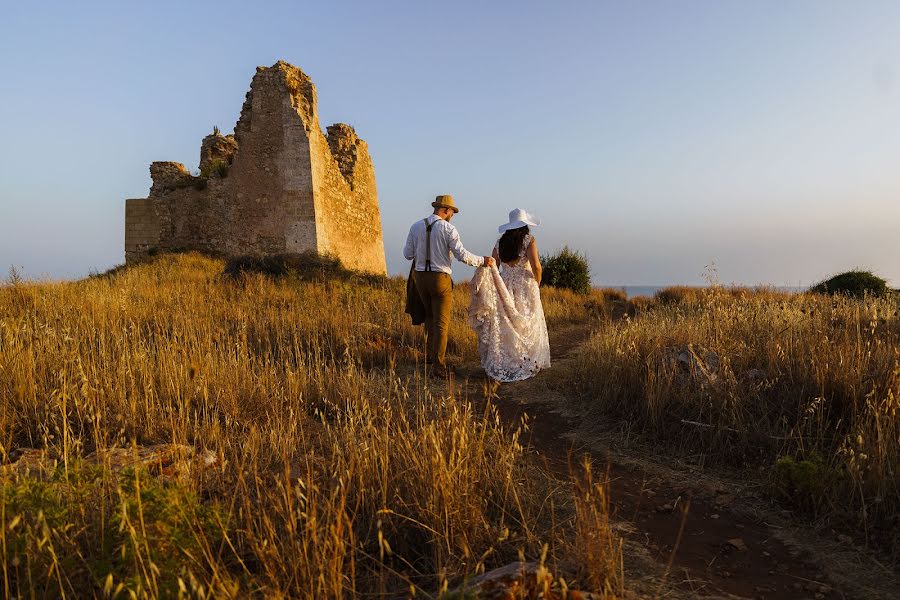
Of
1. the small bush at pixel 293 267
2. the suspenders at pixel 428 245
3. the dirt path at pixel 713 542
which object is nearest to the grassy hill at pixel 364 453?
the dirt path at pixel 713 542

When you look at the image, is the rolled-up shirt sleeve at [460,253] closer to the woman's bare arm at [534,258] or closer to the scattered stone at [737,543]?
the woman's bare arm at [534,258]

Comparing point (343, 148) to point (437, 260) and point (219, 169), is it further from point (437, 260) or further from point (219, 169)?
point (437, 260)

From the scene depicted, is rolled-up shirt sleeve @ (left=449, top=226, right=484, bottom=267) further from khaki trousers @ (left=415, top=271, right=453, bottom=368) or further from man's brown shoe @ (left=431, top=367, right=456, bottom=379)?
man's brown shoe @ (left=431, top=367, right=456, bottom=379)

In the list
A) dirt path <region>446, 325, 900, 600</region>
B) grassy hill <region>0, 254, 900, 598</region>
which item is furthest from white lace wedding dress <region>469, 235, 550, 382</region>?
dirt path <region>446, 325, 900, 600</region>

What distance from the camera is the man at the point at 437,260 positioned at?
20.6 ft

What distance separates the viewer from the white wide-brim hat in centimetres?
628

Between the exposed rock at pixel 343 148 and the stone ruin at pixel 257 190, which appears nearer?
the stone ruin at pixel 257 190

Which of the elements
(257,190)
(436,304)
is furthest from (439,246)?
(257,190)

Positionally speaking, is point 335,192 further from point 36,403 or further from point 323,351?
point 36,403

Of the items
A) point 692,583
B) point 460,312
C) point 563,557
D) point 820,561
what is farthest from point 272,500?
point 460,312

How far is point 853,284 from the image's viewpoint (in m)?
14.3

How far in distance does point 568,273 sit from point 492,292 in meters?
12.3

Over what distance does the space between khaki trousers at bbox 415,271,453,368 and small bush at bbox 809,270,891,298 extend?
1169cm

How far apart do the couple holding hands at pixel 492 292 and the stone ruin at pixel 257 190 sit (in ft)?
29.6
